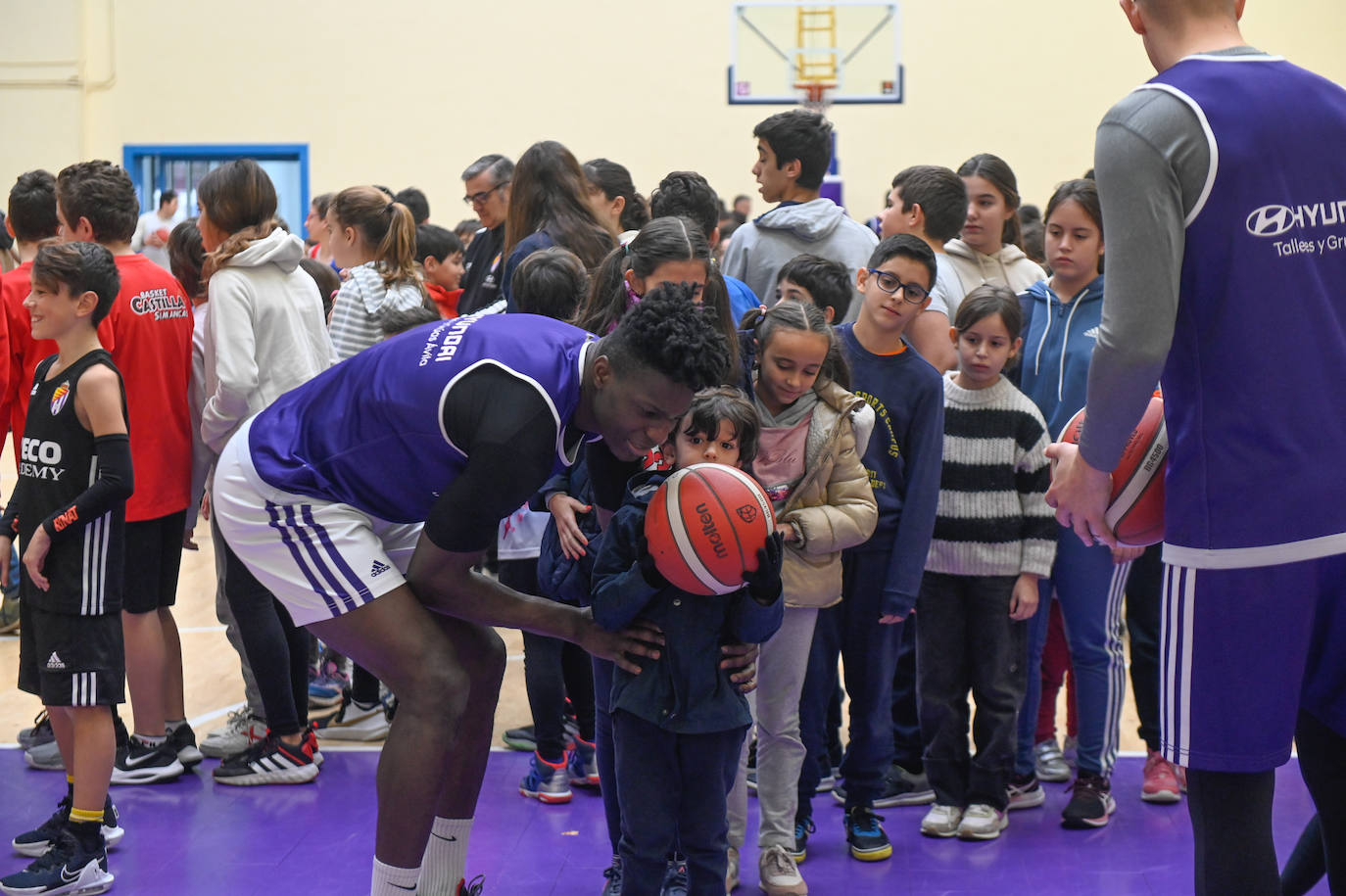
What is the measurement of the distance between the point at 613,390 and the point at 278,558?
32.0 inches

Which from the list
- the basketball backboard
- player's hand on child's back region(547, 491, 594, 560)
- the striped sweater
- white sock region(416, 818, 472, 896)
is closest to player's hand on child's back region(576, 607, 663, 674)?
player's hand on child's back region(547, 491, 594, 560)

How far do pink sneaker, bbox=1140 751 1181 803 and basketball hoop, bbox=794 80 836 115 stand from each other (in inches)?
372

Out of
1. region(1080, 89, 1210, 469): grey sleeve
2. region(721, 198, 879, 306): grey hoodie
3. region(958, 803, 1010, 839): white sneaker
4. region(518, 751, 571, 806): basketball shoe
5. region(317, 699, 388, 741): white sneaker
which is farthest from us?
region(317, 699, 388, 741): white sneaker

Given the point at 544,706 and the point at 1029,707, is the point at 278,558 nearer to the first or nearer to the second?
the point at 544,706

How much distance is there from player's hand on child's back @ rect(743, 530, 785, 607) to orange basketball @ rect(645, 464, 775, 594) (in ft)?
0.05

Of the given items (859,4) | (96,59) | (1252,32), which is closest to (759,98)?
(859,4)

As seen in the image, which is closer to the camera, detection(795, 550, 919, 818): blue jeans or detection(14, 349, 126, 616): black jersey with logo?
detection(14, 349, 126, 616): black jersey with logo

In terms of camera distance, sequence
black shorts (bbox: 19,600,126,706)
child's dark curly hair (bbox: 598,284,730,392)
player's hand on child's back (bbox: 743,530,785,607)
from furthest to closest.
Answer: black shorts (bbox: 19,600,126,706), player's hand on child's back (bbox: 743,530,785,607), child's dark curly hair (bbox: 598,284,730,392)

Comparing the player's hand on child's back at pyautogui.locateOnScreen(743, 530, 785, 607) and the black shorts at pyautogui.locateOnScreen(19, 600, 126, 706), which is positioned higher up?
the player's hand on child's back at pyautogui.locateOnScreen(743, 530, 785, 607)

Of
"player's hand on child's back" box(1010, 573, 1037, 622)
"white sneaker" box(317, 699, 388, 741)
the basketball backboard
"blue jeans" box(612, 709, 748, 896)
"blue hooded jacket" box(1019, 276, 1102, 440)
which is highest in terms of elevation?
the basketball backboard

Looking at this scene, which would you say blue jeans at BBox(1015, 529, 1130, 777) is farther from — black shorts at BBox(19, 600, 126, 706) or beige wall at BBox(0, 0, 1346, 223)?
beige wall at BBox(0, 0, 1346, 223)

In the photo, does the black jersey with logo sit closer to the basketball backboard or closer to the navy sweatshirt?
the navy sweatshirt

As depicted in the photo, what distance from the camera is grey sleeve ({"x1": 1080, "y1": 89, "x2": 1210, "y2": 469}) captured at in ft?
6.02

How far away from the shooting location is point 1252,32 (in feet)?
41.8
